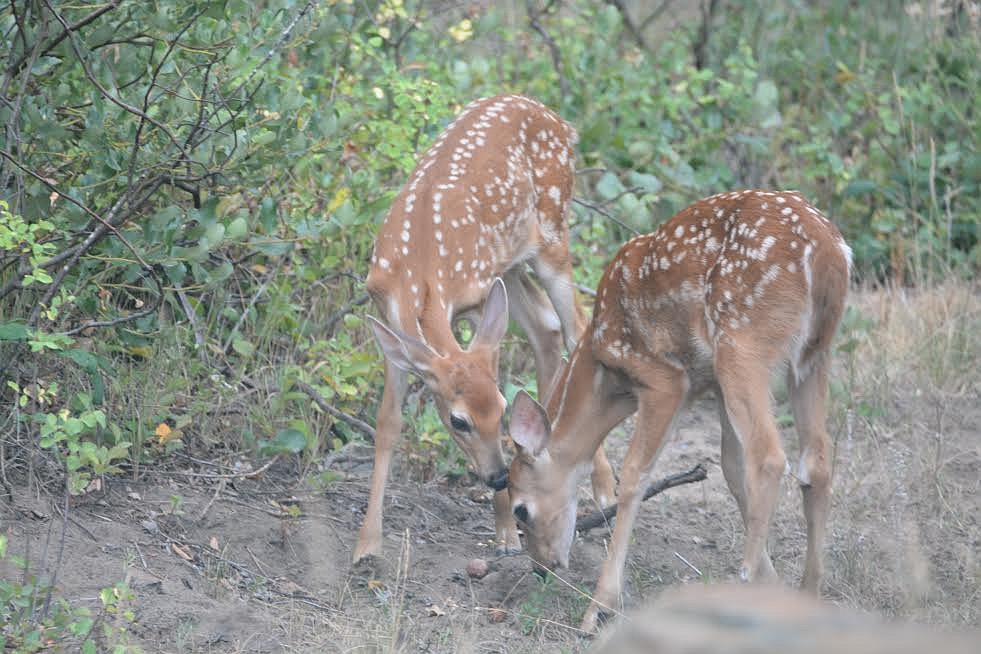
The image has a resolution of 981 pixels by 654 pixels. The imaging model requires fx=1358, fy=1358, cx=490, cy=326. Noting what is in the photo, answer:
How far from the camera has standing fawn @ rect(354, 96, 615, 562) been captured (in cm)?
575

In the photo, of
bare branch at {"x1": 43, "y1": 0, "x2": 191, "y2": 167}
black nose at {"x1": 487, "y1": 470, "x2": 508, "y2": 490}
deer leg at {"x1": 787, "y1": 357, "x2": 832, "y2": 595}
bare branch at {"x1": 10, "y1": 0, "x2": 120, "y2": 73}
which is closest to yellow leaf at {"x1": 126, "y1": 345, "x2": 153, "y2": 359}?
bare branch at {"x1": 43, "y1": 0, "x2": 191, "y2": 167}

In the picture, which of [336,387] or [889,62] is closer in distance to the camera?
[336,387]

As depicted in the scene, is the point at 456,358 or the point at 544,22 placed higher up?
the point at 544,22

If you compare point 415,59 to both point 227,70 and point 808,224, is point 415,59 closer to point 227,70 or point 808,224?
point 227,70

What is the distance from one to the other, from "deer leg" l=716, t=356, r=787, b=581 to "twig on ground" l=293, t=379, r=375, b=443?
183 cm

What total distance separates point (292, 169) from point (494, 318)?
5.24ft

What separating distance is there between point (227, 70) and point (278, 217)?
1.02 metres

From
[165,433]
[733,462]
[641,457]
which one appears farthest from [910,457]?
[165,433]

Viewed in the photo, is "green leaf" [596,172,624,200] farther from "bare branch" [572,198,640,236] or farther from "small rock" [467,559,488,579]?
"small rock" [467,559,488,579]

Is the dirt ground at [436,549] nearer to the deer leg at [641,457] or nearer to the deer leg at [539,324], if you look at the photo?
the deer leg at [641,457]

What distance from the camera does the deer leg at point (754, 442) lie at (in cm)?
515

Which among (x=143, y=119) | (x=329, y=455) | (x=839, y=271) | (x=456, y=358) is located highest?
(x=143, y=119)

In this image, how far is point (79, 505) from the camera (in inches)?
213

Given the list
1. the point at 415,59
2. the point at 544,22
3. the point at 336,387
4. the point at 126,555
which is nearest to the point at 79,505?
the point at 126,555
